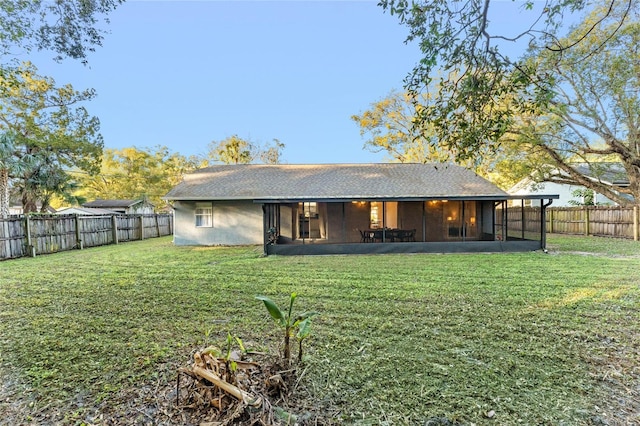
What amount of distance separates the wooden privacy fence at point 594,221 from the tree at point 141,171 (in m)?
31.9

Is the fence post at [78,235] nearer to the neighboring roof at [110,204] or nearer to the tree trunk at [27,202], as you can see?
the tree trunk at [27,202]

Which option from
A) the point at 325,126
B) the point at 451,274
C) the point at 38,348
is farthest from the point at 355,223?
the point at 325,126

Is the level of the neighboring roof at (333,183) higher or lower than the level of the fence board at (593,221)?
higher

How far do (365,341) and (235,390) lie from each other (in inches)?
75.2

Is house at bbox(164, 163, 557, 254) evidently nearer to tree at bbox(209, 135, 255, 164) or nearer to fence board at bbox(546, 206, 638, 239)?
fence board at bbox(546, 206, 638, 239)

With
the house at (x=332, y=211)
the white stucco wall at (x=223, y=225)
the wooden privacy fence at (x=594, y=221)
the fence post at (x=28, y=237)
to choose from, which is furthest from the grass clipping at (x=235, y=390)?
the wooden privacy fence at (x=594, y=221)

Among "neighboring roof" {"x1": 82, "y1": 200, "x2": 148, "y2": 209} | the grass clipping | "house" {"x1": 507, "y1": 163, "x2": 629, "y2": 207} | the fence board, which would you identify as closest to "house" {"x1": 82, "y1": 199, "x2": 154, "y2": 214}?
"neighboring roof" {"x1": 82, "y1": 200, "x2": 148, "y2": 209}

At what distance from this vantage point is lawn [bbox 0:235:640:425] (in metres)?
2.61

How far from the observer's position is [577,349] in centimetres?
357

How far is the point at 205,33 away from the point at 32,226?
8.98m

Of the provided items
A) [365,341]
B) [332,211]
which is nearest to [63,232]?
[332,211]

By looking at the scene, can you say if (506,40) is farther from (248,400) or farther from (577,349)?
(248,400)

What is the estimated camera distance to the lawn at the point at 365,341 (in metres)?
2.61

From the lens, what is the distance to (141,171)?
3450 cm
